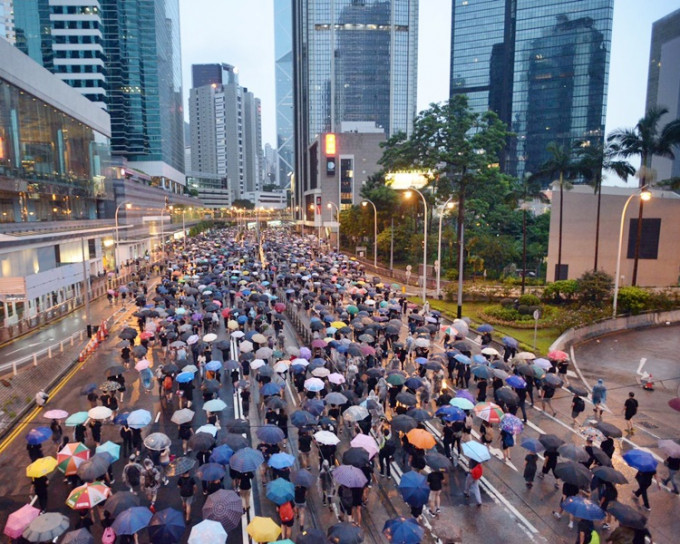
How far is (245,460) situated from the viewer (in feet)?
34.9

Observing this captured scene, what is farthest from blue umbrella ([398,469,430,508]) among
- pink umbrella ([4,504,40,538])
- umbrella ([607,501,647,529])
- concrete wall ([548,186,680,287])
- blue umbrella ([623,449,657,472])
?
concrete wall ([548,186,680,287])

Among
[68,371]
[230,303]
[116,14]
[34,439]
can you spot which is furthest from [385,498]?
[116,14]

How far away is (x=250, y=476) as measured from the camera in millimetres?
10992

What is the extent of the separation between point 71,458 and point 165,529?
4.21 meters

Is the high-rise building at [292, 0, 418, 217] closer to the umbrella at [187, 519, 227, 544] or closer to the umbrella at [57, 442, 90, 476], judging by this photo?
the umbrella at [57, 442, 90, 476]

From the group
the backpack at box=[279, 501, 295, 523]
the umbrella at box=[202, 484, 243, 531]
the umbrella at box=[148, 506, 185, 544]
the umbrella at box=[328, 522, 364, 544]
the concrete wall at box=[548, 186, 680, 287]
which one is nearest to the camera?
the umbrella at box=[328, 522, 364, 544]

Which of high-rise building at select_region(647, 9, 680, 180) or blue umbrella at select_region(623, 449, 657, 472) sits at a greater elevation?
high-rise building at select_region(647, 9, 680, 180)

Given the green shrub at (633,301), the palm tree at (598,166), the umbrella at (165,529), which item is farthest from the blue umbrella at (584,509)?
the palm tree at (598,166)

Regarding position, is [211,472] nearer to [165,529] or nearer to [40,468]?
[165,529]

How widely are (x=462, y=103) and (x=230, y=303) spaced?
86.7ft

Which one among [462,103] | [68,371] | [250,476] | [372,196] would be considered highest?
[462,103]

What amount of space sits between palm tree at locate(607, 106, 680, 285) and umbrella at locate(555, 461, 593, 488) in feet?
95.2

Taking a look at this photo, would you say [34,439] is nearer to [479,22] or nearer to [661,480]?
[661,480]

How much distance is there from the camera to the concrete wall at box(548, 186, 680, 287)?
4009cm
